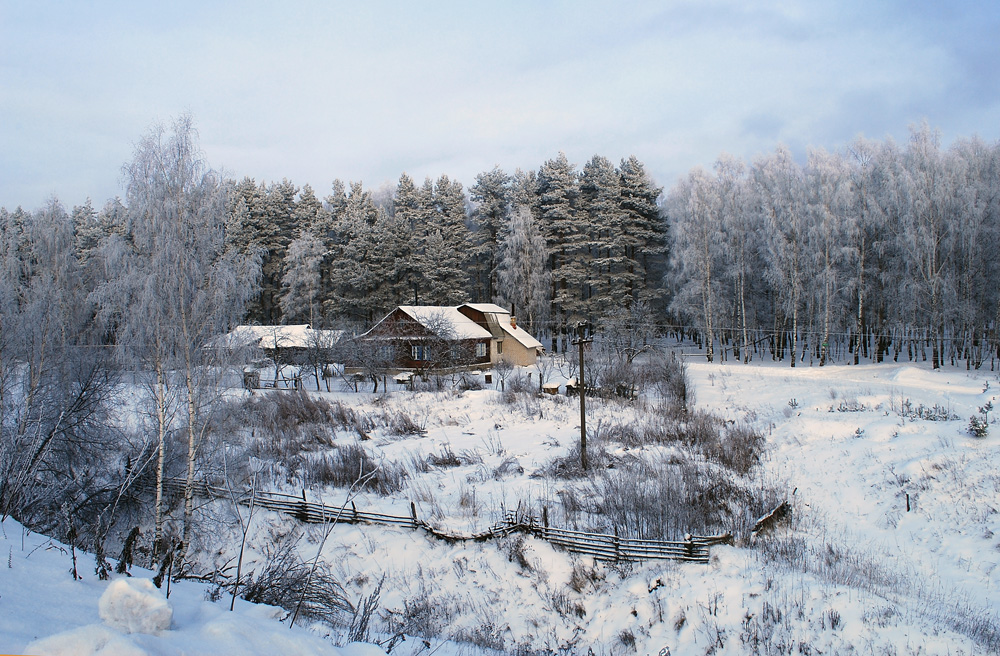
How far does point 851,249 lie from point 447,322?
80.0 ft

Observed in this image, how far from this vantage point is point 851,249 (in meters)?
28.8

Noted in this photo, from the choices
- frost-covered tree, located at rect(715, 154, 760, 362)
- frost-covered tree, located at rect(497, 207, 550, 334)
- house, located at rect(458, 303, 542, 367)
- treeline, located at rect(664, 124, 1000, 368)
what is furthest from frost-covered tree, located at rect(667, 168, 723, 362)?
house, located at rect(458, 303, 542, 367)

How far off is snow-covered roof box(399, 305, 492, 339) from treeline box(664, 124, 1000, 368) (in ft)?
47.2

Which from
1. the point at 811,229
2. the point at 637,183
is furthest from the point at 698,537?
the point at 637,183

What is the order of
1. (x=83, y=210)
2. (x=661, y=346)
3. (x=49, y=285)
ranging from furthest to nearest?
(x=83, y=210)
(x=661, y=346)
(x=49, y=285)

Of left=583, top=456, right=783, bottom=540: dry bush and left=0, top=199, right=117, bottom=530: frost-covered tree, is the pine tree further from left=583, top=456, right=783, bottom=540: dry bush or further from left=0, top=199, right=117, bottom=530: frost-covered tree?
left=0, top=199, right=117, bottom=530: frost-covered tree

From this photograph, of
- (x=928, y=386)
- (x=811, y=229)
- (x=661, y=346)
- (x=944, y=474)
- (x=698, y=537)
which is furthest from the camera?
(x=661, y=346)

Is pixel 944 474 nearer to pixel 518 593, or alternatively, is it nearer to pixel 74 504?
pixel 518 593

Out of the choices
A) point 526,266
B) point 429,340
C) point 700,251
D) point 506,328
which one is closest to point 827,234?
point 700,251

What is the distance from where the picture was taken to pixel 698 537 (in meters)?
9.14

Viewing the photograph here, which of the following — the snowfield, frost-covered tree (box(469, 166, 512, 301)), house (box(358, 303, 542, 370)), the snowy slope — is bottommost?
the snowfield

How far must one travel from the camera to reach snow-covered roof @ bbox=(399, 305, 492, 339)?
3388 centimetres

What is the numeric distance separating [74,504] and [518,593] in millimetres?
9225

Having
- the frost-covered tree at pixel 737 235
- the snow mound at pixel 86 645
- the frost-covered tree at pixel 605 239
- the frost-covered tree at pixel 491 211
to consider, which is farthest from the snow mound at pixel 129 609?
the frost-covered tree at pixel 491 211
